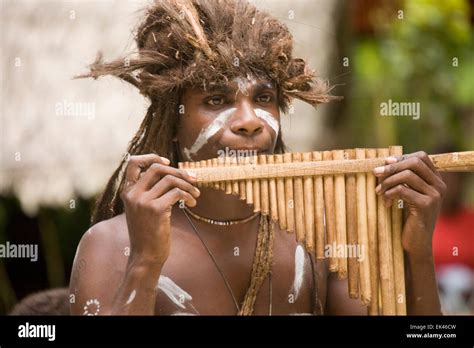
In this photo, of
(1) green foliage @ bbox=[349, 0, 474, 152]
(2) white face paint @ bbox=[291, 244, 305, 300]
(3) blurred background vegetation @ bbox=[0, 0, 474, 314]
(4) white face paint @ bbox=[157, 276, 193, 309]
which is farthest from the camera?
(1) green foliage @ bbox=[349, 0, 474, 152]

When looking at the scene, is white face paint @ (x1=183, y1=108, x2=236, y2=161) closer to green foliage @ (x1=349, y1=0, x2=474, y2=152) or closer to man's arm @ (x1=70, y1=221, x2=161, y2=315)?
man's arm @ (x1=70, y1=221, x2=161, y2=315)

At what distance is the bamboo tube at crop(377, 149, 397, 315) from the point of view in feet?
11.5

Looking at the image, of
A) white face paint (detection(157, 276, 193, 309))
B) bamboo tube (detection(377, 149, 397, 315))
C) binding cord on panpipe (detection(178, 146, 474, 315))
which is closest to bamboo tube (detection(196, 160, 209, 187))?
binding cord on panpipe (detection(178, 146, 474, 315))

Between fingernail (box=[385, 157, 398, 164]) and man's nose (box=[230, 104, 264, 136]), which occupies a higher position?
man's nose (box=[230, 104, 264, 136])

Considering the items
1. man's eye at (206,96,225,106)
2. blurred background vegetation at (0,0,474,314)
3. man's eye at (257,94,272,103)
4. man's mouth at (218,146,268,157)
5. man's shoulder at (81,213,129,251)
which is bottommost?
man's shoulder at (81,213,129,251)

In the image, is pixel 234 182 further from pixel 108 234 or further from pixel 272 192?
pixel 108 234

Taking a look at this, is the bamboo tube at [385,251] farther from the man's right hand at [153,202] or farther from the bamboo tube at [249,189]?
the man's right hand at [153,202]

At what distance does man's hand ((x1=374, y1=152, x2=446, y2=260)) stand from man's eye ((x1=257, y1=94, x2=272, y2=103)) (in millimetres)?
539

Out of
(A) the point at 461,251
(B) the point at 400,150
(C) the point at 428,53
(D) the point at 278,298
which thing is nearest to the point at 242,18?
(B) the point at 400,150

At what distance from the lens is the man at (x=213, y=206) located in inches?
136

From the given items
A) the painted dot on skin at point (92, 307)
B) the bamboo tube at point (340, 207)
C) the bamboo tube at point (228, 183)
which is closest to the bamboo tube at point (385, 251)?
the bamboo tube at point (340, 207)

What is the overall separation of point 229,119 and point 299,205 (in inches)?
17.9
